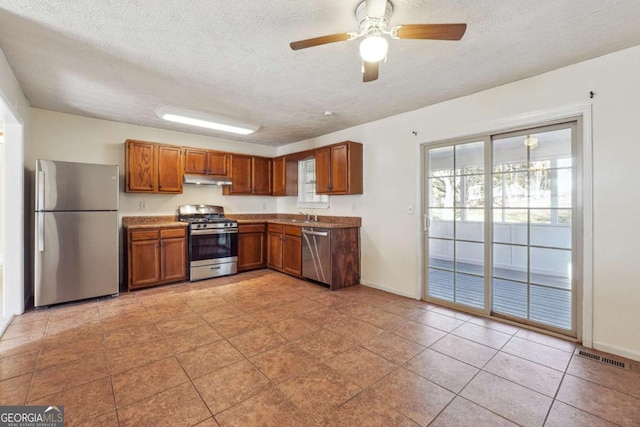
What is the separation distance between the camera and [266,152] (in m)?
6.11

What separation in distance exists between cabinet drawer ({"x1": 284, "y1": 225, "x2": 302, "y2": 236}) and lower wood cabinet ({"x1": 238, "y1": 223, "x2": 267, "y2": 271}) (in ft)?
2.15

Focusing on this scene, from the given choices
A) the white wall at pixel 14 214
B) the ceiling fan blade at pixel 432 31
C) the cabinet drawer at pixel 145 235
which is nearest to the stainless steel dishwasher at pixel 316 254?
the cabinet drawer at pixel 145 235

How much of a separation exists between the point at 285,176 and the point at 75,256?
3340 mm

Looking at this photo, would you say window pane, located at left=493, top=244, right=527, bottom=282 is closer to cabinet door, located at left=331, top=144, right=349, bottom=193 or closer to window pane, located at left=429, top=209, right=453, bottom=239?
window pane, located at left=429, top=209, right=453, bottom=239

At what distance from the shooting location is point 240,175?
5.43 metres

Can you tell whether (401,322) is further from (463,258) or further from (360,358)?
(463,258)

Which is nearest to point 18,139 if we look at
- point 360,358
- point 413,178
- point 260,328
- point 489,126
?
point 260,328

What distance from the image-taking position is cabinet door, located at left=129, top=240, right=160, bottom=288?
411 cm

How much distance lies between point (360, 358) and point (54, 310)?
A: 356 centimetres

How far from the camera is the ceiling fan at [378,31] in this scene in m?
1.71

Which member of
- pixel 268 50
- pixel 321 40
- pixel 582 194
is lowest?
pixel 582 194

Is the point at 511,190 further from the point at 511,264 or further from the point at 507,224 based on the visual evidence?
the point at 511,264

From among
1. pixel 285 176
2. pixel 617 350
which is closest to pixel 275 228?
pixel 285 176

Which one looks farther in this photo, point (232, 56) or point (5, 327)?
point (5, 327)
